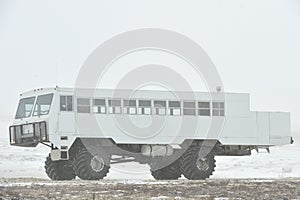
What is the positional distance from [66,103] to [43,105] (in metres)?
0.97

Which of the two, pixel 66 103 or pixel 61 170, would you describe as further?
pixel 61 170

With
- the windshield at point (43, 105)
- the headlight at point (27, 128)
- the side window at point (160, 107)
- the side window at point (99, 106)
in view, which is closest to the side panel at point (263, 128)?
the side window at point (160, 107)

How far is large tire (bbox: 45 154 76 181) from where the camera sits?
2450 cm

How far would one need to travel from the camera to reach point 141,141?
80.6 ft

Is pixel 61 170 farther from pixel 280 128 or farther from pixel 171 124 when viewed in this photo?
pixel 280 128

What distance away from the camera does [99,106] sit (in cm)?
2395

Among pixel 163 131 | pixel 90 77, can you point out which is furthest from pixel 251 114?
pixel 90 77

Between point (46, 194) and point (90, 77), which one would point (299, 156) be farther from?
point (46, 194)

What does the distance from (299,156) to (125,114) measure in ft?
104

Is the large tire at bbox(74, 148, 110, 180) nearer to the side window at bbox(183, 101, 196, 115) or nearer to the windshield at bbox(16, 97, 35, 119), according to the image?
the windshield at bbox(16, 97, 35, 119)

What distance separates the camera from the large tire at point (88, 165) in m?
23.3

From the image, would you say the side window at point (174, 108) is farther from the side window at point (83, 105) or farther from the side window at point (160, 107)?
the side window at point (83, 105)

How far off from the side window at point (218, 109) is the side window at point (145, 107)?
3.04 metres

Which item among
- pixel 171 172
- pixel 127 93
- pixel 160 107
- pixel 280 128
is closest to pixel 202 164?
pixel 171 172
